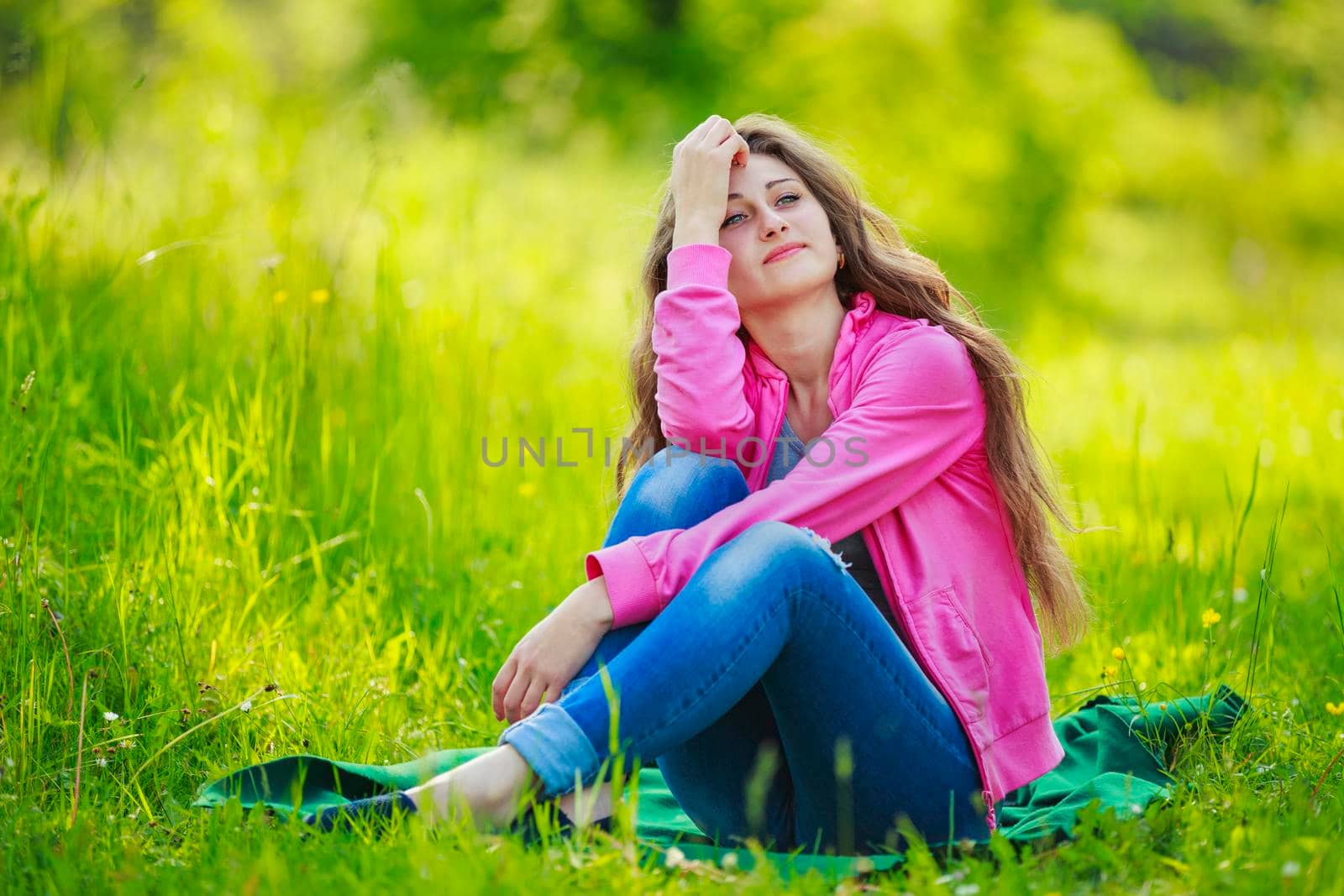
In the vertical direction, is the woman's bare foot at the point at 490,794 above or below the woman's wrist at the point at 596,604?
below

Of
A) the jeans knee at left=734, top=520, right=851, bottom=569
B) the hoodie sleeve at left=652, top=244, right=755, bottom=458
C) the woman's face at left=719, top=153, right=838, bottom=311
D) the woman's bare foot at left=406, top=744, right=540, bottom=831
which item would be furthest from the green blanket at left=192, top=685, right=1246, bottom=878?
the woman's face at left=719, top=153, right=838, bottom=311

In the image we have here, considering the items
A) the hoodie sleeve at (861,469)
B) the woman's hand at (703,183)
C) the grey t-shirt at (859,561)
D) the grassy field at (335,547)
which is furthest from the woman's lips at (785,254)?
the grassy field at (335,547)

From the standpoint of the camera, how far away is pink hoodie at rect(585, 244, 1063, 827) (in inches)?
74.7

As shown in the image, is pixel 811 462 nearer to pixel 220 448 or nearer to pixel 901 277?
pixel 901 277

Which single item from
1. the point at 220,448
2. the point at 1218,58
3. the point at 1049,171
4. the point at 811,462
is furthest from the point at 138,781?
the point at 1218,58

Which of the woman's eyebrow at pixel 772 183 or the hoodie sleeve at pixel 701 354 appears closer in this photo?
the hoodie sleeve at pixel 701 354

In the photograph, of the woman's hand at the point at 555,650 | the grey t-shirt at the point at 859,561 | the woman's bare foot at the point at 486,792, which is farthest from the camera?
the grey t-shirt at the point at 859,561

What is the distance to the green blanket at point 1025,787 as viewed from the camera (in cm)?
187

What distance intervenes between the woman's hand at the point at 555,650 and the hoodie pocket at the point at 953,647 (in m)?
0.49

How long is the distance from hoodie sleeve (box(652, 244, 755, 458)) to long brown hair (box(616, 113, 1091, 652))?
218 millimetres

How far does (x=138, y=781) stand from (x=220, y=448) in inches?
39.4

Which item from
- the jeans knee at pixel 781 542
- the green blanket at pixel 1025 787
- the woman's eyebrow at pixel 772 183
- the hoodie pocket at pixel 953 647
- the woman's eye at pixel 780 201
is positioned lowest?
the green blanket at pixel 1025 787

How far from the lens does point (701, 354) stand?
210 centimetres

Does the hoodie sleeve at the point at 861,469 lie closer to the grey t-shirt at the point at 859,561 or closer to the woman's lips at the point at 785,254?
the grey t-shirt at the point at 859,561
